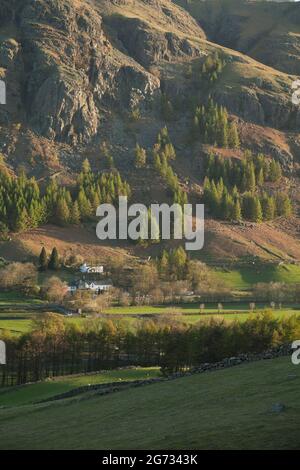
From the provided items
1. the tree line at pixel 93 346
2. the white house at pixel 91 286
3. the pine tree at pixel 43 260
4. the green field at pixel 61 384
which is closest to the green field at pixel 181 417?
the green field at pixel 61 384

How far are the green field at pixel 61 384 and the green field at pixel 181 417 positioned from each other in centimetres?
1711

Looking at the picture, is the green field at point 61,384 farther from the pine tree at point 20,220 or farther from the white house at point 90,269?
the pine tree at point 20,220

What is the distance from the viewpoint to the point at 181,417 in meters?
36.4

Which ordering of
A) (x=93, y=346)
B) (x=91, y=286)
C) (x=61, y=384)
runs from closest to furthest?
(x=61, y=384), (x=93, y=346), (x=91, y=286)

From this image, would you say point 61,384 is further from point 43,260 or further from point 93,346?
point 43,260

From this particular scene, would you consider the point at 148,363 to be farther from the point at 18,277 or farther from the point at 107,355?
the point at 18,277

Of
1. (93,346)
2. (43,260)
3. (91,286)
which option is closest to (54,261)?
(43,260)

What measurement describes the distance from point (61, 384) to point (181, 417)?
39077mm

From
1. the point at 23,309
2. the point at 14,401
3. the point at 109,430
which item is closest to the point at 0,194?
the point at 23,309

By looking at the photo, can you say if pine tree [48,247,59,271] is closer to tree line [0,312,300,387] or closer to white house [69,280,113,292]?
white house [69,280,113,292]

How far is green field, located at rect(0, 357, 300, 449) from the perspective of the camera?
30.1 m

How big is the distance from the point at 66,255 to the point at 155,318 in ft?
200

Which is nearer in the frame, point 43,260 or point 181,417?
point 181,417
